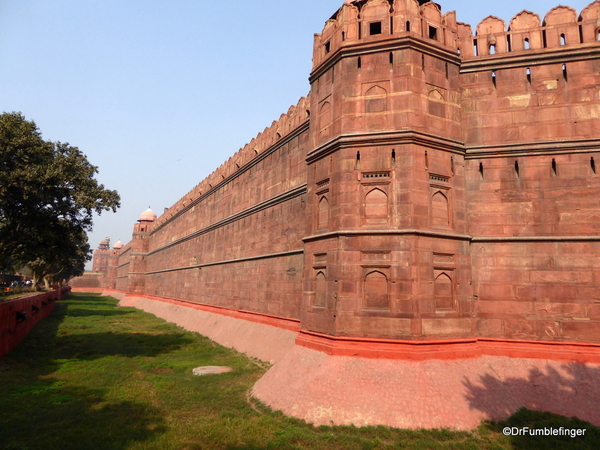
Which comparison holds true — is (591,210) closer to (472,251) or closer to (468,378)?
(472,251)

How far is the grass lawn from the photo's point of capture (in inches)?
286

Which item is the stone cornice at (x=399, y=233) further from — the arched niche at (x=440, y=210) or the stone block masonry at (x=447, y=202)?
the arched niche at (x=440, y=210)

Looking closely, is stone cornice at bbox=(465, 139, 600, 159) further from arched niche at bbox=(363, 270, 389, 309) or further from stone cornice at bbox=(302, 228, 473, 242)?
arched niche at bbox=(363, 270, 389, 309)

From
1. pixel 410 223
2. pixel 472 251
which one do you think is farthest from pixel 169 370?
pixel 472 251

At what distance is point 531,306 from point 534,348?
0.96m

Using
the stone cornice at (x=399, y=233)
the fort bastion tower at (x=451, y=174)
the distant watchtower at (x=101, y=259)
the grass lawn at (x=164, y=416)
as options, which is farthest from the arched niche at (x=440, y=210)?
the distant watchtower at (x=101, y=259)

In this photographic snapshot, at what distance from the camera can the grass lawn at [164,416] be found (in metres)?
7.26

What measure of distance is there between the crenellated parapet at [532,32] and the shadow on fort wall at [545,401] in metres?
7.87

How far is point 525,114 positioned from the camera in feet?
35.2

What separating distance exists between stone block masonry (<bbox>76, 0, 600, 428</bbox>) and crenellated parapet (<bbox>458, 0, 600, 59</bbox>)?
3cm

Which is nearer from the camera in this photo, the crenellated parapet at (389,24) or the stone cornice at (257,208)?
the crenellated parapet at (389,24)

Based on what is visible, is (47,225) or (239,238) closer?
(47,225)

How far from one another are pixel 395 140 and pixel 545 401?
6450 mm

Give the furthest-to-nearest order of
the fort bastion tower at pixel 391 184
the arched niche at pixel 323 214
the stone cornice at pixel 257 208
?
the stone cornice at pixel 257 208
the arched niche at pixel 323 214
the fort bastion tower at pixel 391 184
